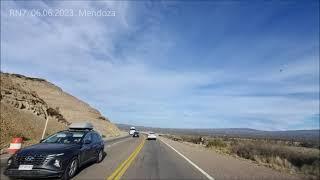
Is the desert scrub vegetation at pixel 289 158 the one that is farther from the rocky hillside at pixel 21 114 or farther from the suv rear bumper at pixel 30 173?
the rocky hillside at pixel 21 114

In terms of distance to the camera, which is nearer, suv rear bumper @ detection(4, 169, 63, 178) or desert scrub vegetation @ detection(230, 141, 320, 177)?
suv rear bumper @ detection(4, 169, 63, 178)

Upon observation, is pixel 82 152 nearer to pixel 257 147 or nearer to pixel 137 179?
pixel 137 179

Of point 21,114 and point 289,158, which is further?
point 21,114

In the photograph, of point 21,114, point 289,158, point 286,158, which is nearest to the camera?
point 289,158

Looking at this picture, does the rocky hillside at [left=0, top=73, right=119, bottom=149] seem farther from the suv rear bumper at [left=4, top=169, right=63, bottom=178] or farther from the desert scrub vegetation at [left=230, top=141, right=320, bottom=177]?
the desert scrub vegetation at [left=230, top=141, right=320, bottom=177]

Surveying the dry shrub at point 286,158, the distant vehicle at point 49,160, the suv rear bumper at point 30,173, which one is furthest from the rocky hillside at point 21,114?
the dry shrub at point 286,158

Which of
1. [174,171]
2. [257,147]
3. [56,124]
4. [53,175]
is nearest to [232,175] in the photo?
[174,171]

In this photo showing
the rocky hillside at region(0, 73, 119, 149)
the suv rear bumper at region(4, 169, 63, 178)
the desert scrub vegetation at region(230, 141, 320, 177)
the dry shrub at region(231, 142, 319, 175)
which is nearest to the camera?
the suv rear bumper at region(4, 169, 63, 178)

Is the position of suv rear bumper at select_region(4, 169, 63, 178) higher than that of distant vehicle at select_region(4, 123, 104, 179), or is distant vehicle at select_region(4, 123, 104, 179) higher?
distant vehicle at select_region(4, 123, 104, 179)

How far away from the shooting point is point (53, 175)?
1145 cm

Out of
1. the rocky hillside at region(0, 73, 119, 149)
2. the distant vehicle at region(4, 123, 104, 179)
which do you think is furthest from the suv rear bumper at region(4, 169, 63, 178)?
the rocky hillside at region(0, 73, 119, 149)

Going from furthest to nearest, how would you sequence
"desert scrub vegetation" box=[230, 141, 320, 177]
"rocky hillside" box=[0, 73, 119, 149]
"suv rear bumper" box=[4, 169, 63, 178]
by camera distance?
"rocky hillside" box=[0, 73, 119, 149] < "desert scrub vegetation" box=[230, 141, 320, 177] < "suv rear bumper" box=[4, 169, 63, 178]

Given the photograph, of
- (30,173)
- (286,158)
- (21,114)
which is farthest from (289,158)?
(21,114)

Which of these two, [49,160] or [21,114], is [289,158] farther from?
[21,114]
